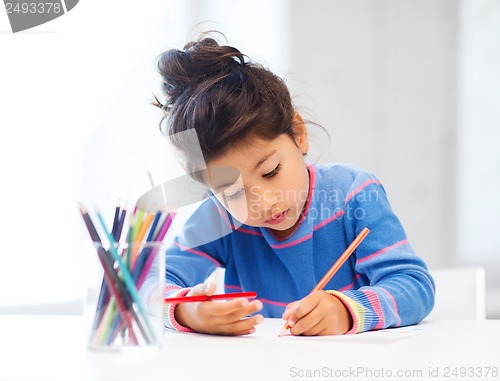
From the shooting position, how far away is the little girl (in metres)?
0.75

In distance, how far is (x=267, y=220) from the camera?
92 centimetres

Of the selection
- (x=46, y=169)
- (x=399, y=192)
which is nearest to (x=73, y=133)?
(x=46, y=169)

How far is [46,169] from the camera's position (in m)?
1.46

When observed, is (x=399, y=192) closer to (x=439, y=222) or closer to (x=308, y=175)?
(x=439, y=222)

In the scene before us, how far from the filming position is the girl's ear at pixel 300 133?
0.98 metres

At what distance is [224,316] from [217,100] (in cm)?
31

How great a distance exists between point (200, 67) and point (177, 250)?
268 millimetres

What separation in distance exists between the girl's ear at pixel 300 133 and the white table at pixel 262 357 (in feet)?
1.13

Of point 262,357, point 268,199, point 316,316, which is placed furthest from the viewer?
point 268,199

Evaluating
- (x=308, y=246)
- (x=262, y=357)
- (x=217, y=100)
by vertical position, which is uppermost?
(x=217, y=100)

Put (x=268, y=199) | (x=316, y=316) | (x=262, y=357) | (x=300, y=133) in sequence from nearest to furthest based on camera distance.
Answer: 1. (x=262, y=357)
2. (x=316, y=316)
3. (x=268, y=199)
4. (x=300, y=133)

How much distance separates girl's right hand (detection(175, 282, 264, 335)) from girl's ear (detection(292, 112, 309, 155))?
331 mm

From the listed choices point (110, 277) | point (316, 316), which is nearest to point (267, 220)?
point (316, 316)

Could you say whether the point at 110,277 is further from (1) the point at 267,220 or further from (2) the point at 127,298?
(1) the point at 267,220
